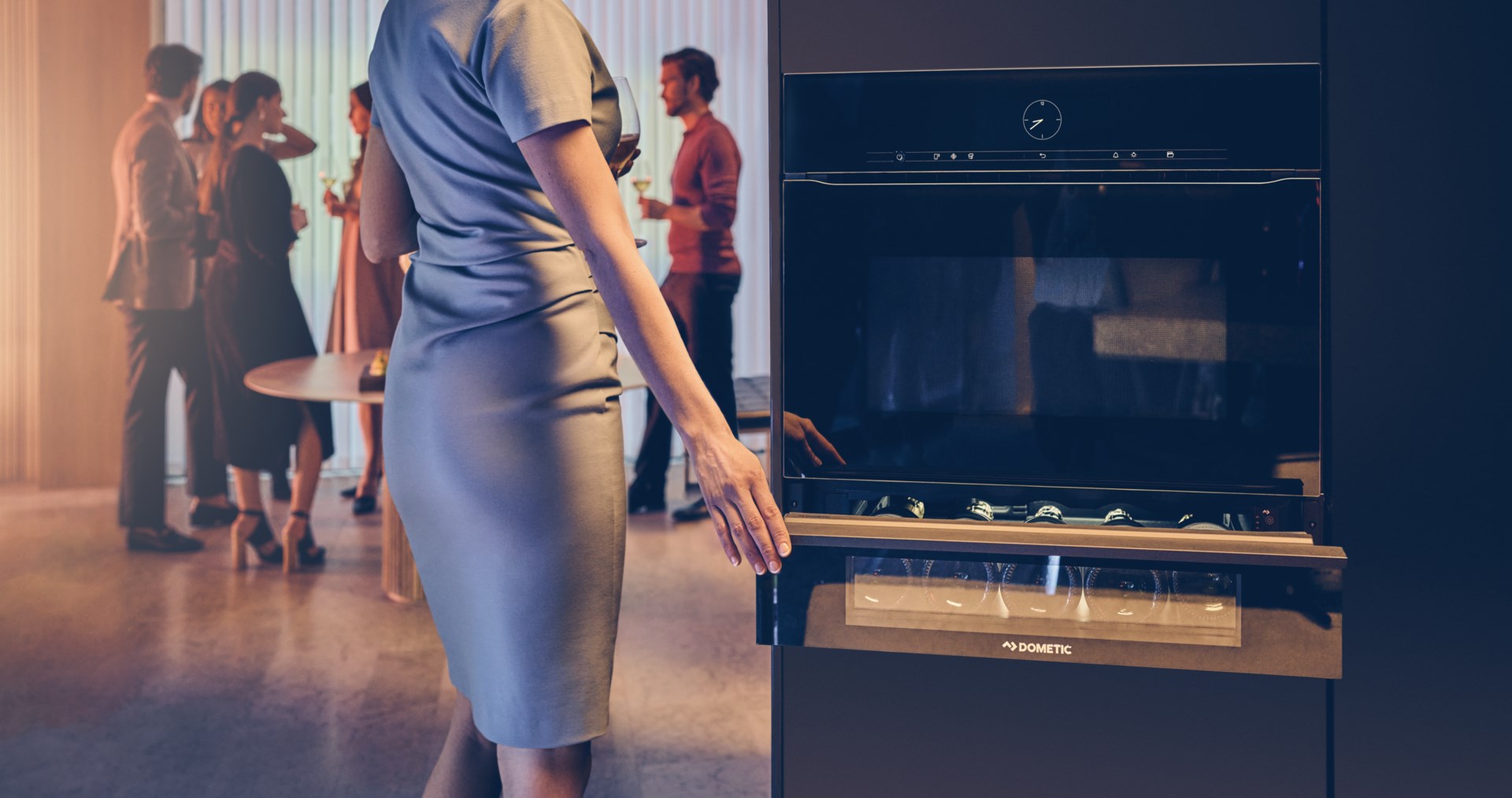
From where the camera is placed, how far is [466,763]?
1.24 meters

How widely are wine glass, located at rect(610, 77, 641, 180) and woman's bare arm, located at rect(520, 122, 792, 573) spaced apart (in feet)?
0.50

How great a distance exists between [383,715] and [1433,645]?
196 cm

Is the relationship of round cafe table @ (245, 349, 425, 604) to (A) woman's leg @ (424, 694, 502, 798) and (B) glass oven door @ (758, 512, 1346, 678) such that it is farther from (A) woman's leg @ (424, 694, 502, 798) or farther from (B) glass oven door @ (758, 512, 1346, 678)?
(B) glass oven door @ (758, 512, 1346, 678)

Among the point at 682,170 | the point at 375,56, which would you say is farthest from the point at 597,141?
the point at 682,170

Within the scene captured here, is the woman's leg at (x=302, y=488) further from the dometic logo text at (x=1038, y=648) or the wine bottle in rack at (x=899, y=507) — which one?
the dometic logo text at (x=1038, y=648)

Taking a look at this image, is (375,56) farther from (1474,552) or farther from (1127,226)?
(1474,552)

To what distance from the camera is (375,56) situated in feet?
3.56

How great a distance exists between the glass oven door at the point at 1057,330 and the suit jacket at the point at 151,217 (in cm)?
334

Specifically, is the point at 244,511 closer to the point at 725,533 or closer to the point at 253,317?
the point at 253,317

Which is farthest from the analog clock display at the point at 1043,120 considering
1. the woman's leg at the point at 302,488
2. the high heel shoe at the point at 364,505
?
the high heel shoe at the point at 364,505

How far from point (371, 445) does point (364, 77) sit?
1917 mm

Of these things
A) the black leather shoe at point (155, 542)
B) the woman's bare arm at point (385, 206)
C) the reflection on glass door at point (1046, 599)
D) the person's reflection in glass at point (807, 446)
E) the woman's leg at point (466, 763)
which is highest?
the woman's bare arm at point (385, 206)

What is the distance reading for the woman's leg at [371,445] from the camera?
448cm

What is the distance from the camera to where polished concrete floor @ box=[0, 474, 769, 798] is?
2088 mm
